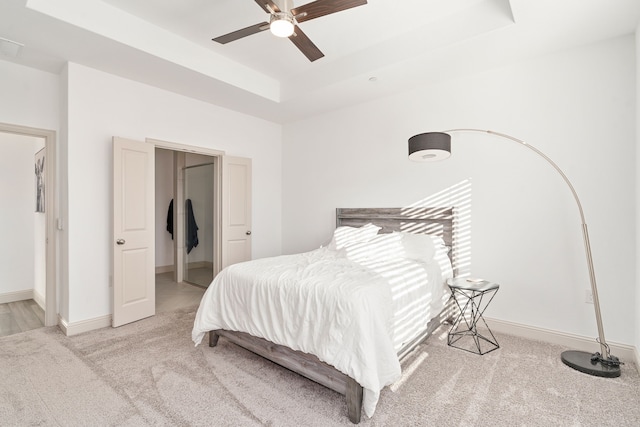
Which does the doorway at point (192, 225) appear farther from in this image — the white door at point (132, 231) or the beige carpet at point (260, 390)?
the beige carpet at point (260, 390)

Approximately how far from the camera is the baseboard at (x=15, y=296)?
4.21m

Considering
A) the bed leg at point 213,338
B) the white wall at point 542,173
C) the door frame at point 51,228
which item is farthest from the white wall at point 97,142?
the white wall at point 542,173

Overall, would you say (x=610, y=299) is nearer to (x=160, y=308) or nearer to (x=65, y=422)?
(x=65, y=422)

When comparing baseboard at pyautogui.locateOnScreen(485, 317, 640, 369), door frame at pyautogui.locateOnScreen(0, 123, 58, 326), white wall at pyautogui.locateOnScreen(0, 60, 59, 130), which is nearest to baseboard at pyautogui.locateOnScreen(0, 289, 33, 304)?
door frame at pyautogui.locateOnScreen(0, 123, 58, 326)

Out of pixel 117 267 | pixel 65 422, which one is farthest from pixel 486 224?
pixel 117 267

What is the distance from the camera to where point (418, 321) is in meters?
2.54

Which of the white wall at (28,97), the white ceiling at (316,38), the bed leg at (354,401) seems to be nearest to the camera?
the bed leg at (354,401)

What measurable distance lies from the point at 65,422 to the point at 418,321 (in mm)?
2401

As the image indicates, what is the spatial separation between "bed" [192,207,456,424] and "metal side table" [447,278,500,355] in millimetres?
153

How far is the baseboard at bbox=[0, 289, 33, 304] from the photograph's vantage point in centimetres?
421

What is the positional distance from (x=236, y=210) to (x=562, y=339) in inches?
159

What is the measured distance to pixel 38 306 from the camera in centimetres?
411

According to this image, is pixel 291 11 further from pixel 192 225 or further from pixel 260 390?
pixel 192 225

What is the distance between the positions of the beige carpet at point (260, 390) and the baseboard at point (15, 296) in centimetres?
189
